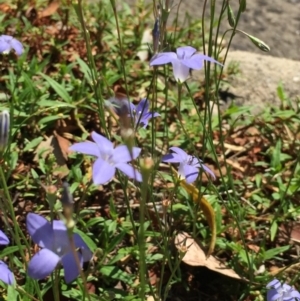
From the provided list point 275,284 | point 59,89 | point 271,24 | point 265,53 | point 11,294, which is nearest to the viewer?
point 11,294

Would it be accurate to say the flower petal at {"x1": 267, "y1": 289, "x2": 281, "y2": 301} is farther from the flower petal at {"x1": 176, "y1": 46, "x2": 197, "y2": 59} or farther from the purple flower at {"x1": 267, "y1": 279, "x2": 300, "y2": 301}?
the flower petal at {"x1": 176, "y1": 46, "x2": 197, "y2": 59}

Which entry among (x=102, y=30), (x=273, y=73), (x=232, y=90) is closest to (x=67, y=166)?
(x=102, y=30)

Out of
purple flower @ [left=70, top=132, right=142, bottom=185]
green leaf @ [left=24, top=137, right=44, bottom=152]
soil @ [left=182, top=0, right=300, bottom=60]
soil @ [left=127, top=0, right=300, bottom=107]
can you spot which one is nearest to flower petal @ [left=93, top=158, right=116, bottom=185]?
purple flower @ [left=70, top=132, right=142, bottom=185]

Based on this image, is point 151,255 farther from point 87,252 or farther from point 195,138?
point 87,252

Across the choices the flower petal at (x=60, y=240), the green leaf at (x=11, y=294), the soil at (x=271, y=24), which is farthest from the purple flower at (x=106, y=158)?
the soil at (x=271, y=24)

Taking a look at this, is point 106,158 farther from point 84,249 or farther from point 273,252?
point 273,252

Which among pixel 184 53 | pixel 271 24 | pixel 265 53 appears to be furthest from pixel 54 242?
pixel 271 24
